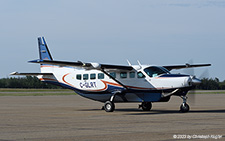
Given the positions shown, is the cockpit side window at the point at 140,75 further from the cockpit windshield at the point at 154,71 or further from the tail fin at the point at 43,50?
the tail fin at the point at 43,50

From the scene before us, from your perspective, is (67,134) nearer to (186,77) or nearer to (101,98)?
(186,77)

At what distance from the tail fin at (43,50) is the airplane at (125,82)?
253cm

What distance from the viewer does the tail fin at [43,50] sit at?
30.4m

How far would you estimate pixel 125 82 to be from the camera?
81.1 feet

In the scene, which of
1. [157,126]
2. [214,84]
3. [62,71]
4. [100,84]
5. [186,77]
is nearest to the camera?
[157,126]

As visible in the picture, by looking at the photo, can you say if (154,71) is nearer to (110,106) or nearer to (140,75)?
(140,75)

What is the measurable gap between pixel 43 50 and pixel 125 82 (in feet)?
28.2

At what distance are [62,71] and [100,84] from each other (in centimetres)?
368

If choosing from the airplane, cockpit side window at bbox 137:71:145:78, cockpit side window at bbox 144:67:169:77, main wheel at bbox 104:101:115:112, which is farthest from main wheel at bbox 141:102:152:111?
cockpit side window at bbox 144:67:169:77

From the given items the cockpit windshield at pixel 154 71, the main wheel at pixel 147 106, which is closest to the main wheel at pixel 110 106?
the main wheel at pixel 147 106

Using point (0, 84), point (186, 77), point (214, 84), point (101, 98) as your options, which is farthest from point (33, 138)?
point (0, 84)

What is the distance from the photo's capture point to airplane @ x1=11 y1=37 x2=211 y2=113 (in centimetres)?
2302

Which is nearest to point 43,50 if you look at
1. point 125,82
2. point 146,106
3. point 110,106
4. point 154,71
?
point 125,82

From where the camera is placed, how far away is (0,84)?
12162cm
